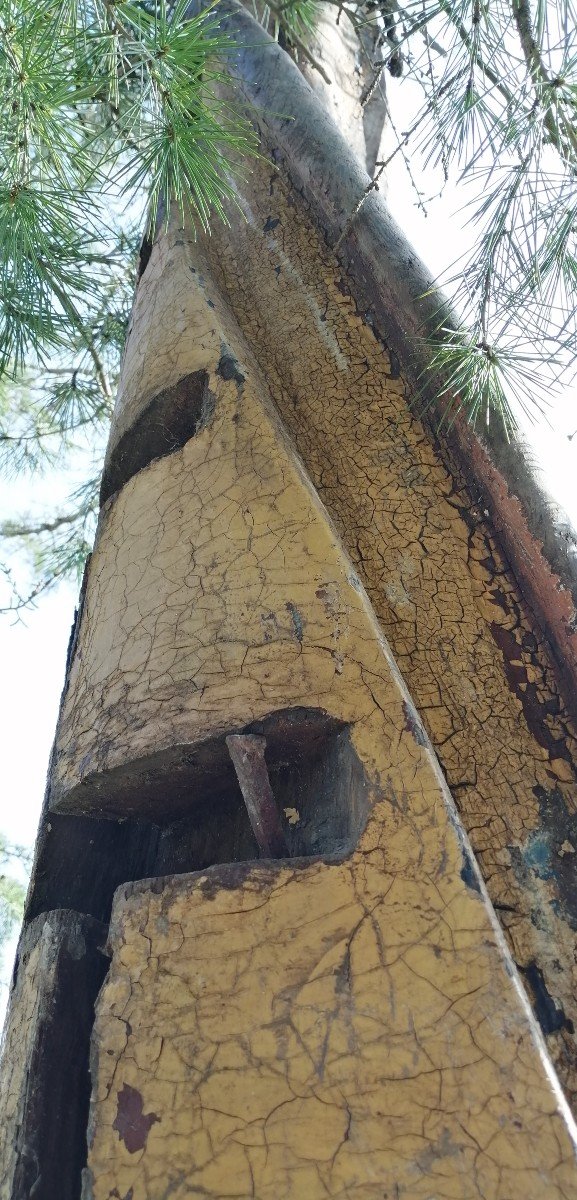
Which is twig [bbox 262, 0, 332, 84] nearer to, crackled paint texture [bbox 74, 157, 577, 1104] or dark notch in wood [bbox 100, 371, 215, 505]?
crackled paint texture [bbox 74, 157, 577, 1104]

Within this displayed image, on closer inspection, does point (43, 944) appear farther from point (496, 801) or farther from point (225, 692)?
point (496, 801)

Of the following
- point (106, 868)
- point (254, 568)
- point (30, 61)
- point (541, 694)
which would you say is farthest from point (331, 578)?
point (30, 61)

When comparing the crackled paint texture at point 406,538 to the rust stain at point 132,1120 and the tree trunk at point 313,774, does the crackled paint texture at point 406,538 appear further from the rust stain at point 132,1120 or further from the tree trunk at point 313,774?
the rust stain at point 132,1120

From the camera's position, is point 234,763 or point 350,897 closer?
point 350,897

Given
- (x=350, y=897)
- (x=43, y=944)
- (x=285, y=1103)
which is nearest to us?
(x=285, y=1103)

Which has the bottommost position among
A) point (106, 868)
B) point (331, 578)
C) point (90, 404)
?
point (106, 868)

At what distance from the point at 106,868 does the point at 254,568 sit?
0.53m

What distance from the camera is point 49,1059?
1.09 m

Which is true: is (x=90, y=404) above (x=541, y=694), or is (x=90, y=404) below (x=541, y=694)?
above

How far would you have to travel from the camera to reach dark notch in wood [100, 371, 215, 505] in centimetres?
158

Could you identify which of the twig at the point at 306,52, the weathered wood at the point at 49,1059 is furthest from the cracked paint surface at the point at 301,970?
the twig at the point at 306,52

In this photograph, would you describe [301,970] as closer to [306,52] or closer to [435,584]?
[435,584]

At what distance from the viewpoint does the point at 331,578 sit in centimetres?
126

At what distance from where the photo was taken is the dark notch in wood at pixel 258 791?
1.07 m
